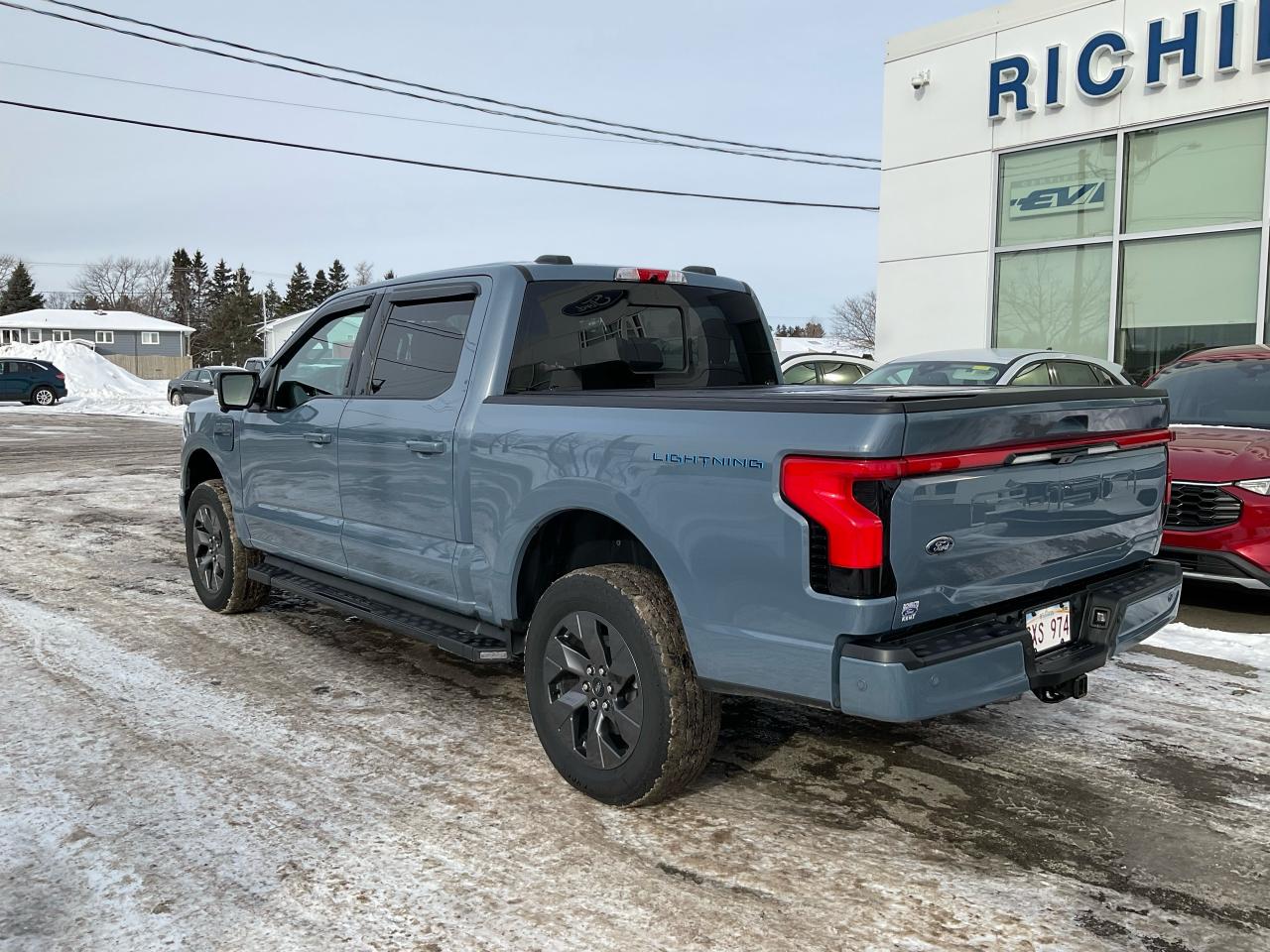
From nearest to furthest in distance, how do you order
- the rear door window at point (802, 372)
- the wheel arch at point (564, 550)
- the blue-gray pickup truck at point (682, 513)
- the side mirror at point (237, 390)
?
the blue-gray pickup truck at point (682, 513) < the wheel arch at point (564, 550) < the side mirror at point (237, 390) < the rear door window at point (802, 372)

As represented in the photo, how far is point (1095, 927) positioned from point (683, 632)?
1.44m

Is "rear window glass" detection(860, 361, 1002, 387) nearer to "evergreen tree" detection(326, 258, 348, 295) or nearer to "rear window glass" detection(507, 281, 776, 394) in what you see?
"rear window glass" detection(507, 281, 776, 394)

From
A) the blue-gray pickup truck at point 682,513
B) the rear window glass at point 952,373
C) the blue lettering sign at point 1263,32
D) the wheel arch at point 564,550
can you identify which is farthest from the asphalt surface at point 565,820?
the blue lettering sign at point 1263,32

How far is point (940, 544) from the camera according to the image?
3006 millimetres

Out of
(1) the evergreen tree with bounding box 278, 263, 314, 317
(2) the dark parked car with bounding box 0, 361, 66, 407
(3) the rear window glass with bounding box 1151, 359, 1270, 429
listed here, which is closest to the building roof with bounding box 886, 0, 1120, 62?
(3) the rear window glass with bounding box 1151, 359, 1270, 429

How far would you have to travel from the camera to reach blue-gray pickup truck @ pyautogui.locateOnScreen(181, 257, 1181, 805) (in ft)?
9.69

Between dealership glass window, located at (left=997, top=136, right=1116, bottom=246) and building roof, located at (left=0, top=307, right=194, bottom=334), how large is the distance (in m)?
79.3

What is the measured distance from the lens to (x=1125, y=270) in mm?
14383

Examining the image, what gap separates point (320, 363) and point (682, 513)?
2.92 m

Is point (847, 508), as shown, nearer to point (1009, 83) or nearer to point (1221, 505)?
point (1221, 505)

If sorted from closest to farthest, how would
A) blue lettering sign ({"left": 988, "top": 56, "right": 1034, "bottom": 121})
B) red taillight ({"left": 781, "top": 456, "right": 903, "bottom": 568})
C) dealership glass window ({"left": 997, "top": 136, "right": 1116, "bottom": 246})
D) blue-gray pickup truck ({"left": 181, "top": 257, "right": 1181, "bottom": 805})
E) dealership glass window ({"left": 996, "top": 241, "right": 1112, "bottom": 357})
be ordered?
red taillight ({"left": 781, "top": 456, "right": 903, "bottom": 568}) < blue-gray pickup truck ({"left": 181, "top": 257, "right": 1181, "bottom": 805}) < dealership glass window ({"left": 997, "top": 136, "right": 1116, "bottom": 246}) < dealership glass window ({"left": 996, "top": 241, "right": 1112, "bottom": 357}) < blue lettering sign ({"left": 988, "top": 56, "right": 1034, "bottom": 121})

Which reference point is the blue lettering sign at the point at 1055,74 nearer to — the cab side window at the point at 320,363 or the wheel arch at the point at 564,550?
the cab side window at the point at 320,363

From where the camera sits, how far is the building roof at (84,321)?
80.5 metres

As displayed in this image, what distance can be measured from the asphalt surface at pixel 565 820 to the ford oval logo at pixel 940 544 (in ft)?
3.29
